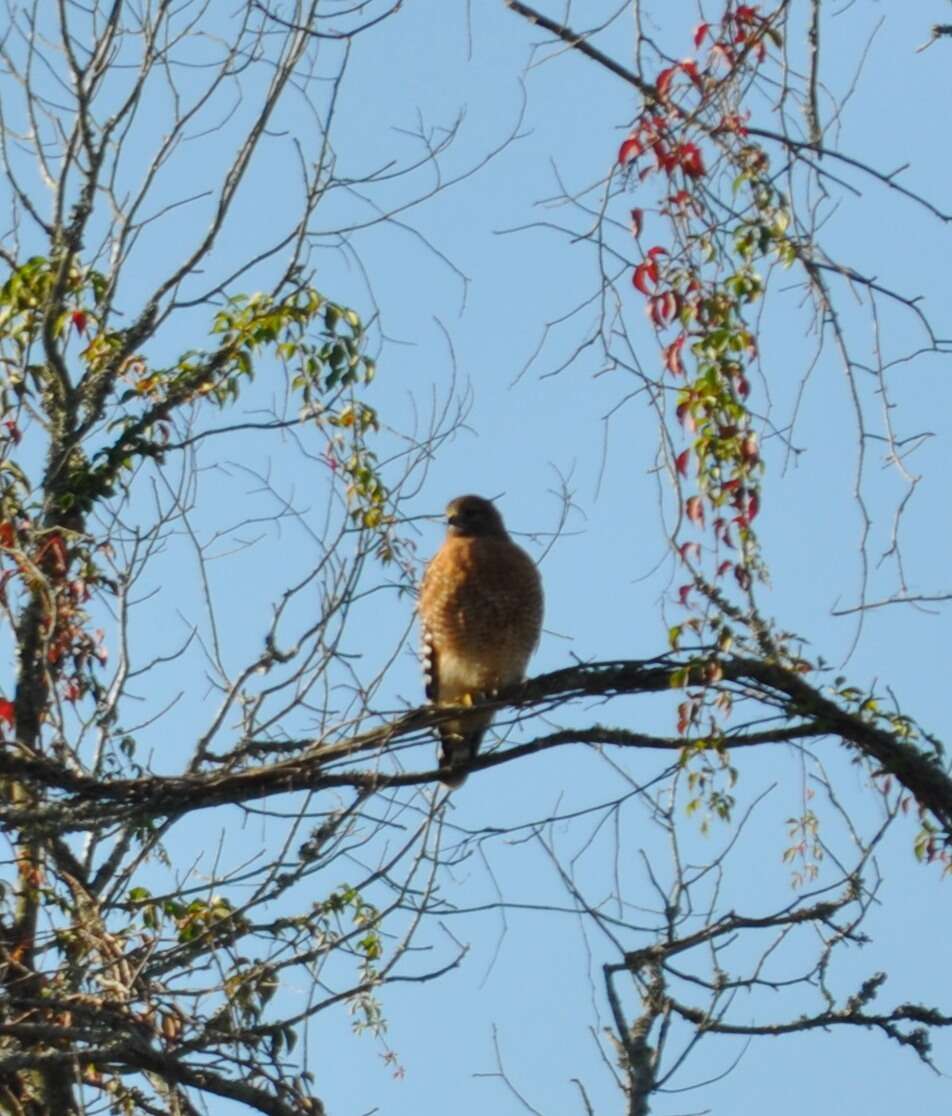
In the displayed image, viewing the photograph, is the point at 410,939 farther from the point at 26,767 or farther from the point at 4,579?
the point at 4,579

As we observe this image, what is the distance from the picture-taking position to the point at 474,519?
22.9 ft

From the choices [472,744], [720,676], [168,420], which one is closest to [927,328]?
[720,676]

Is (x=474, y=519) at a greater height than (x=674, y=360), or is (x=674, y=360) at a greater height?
(x=474, y=519)

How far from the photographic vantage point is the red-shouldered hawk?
667 cm

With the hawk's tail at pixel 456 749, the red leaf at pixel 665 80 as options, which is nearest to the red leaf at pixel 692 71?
the red leaf at pixel 665 80

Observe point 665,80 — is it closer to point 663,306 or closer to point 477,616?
point 663,306

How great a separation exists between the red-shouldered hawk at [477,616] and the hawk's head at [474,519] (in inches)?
1.2

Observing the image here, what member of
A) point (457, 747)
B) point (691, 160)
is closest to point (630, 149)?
point (691, 160)

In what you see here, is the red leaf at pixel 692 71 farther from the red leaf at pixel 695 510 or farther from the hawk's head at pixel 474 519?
the hawk's head at pixel 474 519

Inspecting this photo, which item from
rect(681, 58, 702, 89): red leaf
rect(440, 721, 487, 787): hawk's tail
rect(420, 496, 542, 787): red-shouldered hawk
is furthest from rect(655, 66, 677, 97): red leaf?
rect(420, 496, 542, 787): red-shouldered hawk

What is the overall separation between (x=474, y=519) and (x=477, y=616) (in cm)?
46

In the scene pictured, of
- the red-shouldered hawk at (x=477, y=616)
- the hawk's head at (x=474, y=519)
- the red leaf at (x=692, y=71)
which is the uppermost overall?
the hawk's head at (x=474, y=519)

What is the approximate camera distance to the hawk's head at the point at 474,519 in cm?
696

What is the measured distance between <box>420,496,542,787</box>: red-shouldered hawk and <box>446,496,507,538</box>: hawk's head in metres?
0.03
